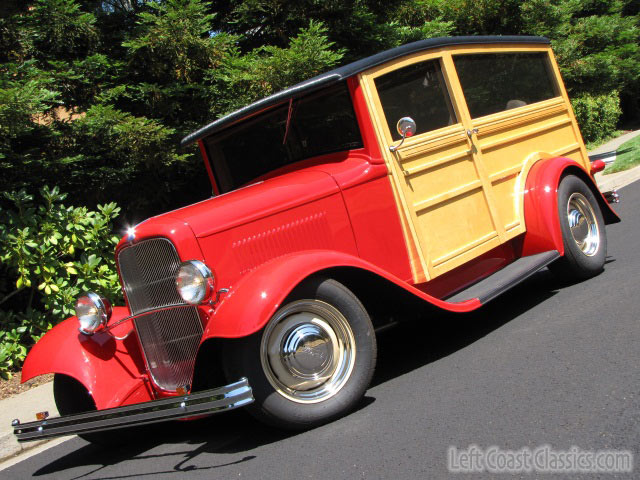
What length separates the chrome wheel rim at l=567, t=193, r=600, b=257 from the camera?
5.48 metres

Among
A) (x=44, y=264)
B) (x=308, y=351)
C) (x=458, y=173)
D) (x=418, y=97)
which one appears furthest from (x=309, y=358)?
(x=44, y=264)

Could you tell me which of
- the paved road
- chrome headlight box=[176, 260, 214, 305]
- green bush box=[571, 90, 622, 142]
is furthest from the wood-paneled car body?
green bush box=[571, 90, 622, 142]

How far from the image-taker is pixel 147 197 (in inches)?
338

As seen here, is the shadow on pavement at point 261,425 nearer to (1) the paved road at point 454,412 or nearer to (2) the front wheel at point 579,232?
(1) the paved road at point 454,412

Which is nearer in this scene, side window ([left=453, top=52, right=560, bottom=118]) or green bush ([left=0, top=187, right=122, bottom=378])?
side window ([left=453, top=52, right=560, bottom=118])

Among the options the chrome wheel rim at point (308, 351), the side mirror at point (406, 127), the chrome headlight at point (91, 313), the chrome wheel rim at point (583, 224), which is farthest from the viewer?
the chrome wheel rim at point (583, 224)

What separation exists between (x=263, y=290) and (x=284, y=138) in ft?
5.85

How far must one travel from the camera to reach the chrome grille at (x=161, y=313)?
3701 millimetres

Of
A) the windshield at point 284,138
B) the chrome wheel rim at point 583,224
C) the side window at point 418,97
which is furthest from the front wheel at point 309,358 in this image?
the chrome wheel rim at point 583,224

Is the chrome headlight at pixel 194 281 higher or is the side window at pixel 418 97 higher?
A: the side window at pixel 418 97

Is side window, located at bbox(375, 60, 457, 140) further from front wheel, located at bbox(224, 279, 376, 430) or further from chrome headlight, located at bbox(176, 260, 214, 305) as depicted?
chrome headlight, located at bbox(176, 260, 214, 305)

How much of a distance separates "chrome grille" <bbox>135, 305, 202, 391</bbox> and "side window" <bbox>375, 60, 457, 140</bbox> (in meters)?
1.85

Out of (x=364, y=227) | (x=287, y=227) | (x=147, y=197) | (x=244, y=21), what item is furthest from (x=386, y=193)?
(x=244, y=21)

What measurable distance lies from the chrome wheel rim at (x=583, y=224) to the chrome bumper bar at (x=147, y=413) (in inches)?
142
